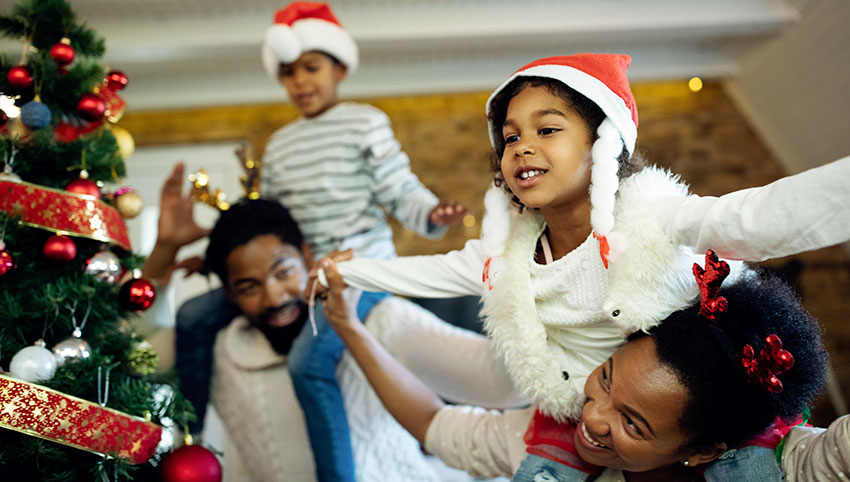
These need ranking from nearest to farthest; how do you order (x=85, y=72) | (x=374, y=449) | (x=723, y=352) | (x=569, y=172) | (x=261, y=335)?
(x=723, y=352) < (x=569, y=172) < (x=85, y=72) < (x=374, y=449) < (x=261, y=335)

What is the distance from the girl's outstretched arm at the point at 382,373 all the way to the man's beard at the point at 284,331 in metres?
0.35

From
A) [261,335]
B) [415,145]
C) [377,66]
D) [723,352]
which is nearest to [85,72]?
[261,335]

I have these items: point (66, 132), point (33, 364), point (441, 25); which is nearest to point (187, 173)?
point (441, 25)

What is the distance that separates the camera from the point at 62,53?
4.58 ft

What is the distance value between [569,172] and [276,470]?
129cm

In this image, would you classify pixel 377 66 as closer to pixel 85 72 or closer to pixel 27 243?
pixel 85 72

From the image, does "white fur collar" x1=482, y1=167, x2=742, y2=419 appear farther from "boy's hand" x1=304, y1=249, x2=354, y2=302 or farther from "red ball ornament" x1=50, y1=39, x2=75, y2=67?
"red ball ornament" x1=50, y1=39, x2=75, y2=67

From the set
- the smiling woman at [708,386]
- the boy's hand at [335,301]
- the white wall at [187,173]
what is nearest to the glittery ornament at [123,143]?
the boy's hand at [335,301]

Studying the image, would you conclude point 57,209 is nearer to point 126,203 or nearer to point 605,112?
point 126,203

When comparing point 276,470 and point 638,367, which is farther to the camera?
point 276,470

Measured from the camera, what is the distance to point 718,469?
1156 mm

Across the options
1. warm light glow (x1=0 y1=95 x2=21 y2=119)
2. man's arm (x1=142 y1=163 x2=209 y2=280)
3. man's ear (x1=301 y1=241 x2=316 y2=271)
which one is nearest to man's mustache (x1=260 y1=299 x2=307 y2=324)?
man's ear (x1=301 y1=241 x2=316 y2=271)

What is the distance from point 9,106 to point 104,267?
385 mm

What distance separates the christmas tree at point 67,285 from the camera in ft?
→ 3.86
